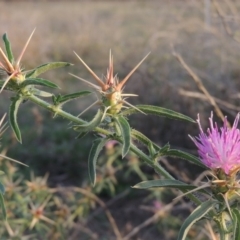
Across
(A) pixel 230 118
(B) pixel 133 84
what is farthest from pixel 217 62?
(A) pixel 230 118

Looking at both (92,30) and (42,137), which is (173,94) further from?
(92,30)

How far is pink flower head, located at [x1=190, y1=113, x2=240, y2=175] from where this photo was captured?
39.0 inches

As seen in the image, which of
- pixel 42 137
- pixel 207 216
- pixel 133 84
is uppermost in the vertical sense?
pixel 207 216

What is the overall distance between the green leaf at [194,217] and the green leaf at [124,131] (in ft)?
0.50

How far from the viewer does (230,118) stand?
404cm

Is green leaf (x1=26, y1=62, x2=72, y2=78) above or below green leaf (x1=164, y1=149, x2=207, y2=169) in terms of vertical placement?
above

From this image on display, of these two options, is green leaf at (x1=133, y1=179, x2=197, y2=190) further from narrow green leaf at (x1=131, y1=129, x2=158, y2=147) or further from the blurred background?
the blurred background

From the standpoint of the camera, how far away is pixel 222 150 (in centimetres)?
100

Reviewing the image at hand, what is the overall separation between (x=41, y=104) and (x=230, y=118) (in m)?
3.13

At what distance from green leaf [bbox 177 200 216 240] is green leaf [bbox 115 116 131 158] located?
15 cm

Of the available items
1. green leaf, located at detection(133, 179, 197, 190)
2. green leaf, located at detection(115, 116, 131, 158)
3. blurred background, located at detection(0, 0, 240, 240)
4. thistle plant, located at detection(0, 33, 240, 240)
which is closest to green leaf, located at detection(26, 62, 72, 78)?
thistle plant, located at detection(0, 33, 240, 240)

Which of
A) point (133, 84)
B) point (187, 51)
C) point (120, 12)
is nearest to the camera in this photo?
point (133, 84)

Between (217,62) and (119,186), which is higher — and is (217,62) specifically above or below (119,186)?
above

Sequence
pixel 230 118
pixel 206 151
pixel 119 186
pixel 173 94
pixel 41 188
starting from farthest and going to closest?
pixel 173 94
pixel 119 186
pixel 230 118
pixel 41 188
pixel 206 151
